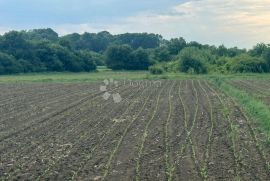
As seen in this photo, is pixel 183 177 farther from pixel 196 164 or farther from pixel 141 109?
pixel 141 109

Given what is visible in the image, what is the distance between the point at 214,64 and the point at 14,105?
50.0 m

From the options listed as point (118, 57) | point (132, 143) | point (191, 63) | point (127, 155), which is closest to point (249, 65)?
point (191, 63)

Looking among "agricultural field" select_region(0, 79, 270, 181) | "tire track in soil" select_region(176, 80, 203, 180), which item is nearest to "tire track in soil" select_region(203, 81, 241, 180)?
"agricultural field" select_region(0, 79, 270, 181)

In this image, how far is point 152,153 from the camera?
37.0 ft

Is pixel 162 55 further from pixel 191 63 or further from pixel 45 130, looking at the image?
pixel 45 130

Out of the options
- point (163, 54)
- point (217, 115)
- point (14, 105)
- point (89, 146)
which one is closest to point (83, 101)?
point (14, 105)

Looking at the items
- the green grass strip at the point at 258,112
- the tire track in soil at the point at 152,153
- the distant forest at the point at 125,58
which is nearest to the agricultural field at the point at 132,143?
the tire track in soil at the point at 152,153

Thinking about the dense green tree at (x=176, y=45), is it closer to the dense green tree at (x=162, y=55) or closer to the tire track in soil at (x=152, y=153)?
the dense green tree at (x=162, y=55)

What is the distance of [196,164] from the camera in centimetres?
1011

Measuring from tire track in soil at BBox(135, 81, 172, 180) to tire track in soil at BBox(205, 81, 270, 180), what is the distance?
158cm

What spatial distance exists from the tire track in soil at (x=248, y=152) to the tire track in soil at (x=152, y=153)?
158 centimetres

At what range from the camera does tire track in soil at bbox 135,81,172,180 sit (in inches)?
368

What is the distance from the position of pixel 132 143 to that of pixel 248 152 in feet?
9.44

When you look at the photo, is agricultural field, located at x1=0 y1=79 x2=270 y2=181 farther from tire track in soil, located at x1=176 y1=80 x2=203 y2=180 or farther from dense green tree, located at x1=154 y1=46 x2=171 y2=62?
dense green tree, located at x1=154 y1=46 x2=171 y2=62
